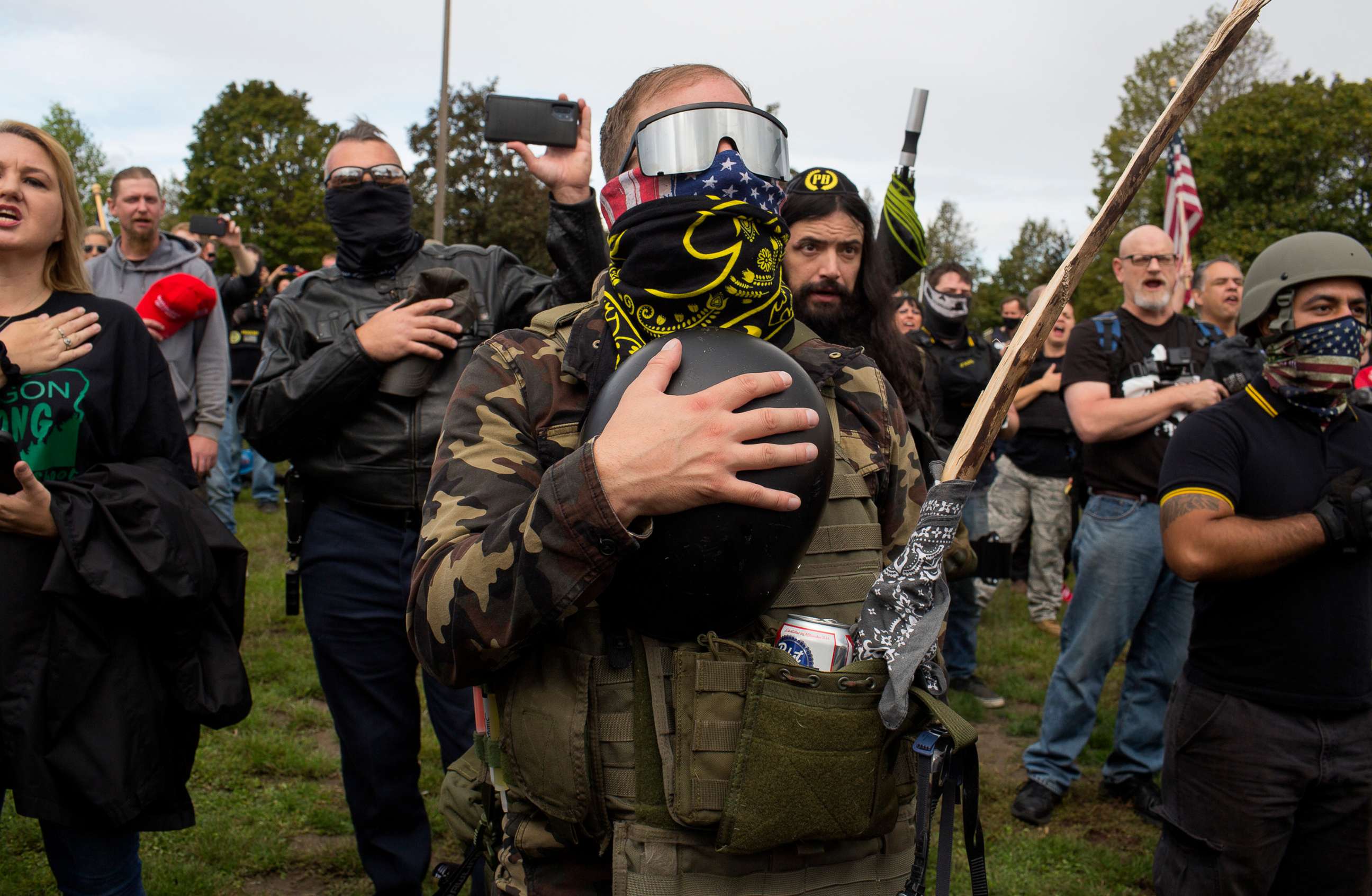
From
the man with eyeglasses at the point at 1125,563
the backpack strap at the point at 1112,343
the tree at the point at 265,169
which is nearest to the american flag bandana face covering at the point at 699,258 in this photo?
the man with eyeglasses at the point at 1125,563

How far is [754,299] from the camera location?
1.65 metres

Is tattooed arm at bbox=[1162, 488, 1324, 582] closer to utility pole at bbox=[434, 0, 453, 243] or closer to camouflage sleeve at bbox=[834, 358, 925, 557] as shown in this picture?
camouflage sleeve at bbox=[834, 358, 925, 557]

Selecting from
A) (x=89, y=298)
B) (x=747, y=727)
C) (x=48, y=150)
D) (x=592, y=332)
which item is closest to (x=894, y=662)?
(x=747, y=727)

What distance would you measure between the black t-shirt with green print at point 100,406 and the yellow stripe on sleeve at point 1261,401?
345 centimetres

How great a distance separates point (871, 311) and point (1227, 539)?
4.76 feet

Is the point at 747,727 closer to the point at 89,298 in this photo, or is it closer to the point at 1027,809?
the point at 89,298

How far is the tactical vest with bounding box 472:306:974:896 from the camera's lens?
1542mm

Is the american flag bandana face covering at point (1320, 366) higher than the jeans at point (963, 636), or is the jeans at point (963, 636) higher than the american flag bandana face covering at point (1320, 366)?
the american flag bandana face covering at point (1320, 366)

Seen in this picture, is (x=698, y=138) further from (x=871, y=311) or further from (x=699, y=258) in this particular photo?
(x=871, y=311)

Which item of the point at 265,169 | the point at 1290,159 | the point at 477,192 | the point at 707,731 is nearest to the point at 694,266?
the point at 707,731

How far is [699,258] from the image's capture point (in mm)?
1583

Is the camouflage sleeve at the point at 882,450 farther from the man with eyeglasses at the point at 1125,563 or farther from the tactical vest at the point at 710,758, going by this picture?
the man with eyeglasses at the point at 1125,563

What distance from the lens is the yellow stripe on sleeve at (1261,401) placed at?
327cm

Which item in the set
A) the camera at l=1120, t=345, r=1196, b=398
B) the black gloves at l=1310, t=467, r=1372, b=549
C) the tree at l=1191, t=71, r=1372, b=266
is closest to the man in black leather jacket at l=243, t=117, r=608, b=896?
the black gloves at l=1310, t=467, r=1372, b=549
